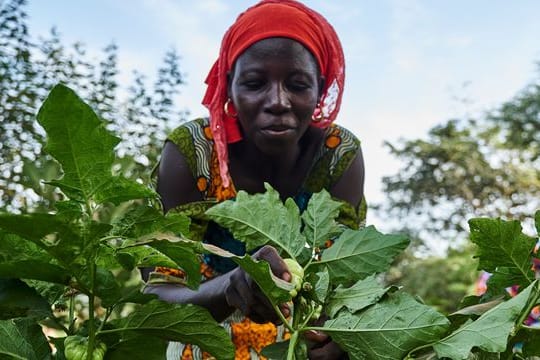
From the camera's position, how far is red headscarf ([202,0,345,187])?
168 cm

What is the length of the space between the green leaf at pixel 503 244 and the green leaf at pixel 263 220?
0.73ft

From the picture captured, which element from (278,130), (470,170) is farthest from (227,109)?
(470,170)

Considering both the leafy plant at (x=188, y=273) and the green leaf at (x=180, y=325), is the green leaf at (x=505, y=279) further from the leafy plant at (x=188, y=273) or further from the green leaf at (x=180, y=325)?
the green leaf at (x=180, y=325)

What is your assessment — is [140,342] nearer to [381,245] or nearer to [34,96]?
[381,245]

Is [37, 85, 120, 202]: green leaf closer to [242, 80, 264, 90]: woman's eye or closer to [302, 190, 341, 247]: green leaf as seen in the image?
[302, 190, 341, 247]: green leaf

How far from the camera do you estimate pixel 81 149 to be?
66cm

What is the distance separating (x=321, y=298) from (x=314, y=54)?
3.28ft

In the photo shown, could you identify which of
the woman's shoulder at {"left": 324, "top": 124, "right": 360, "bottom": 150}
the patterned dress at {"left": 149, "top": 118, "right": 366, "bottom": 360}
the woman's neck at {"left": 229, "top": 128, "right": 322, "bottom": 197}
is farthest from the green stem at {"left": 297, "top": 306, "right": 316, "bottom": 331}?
the woman's shoulder at {"left": 324, "top": 124, "right": 360, "bottom": 150}

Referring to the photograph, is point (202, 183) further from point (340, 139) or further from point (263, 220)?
point (263, 220)

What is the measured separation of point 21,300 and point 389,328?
0.41 metres

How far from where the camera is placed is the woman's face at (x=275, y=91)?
1558 mm

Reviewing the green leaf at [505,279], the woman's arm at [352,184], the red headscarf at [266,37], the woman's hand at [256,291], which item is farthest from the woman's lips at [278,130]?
the green leaf at [505,279]

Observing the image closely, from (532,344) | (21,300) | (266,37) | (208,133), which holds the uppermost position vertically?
(266,37)

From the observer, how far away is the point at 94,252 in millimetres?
688
